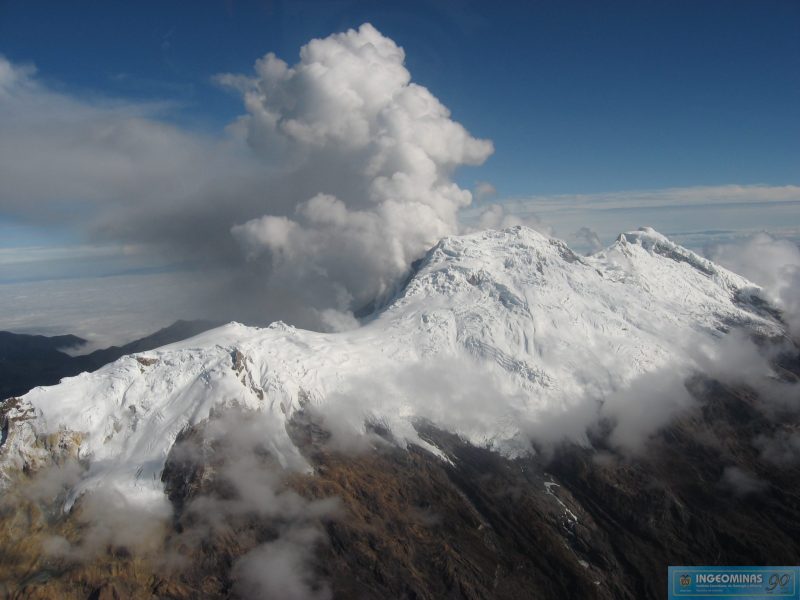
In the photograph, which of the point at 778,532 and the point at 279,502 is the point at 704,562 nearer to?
the point at 778,532

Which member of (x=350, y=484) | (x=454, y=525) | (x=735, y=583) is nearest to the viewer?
(x=735, y=583)

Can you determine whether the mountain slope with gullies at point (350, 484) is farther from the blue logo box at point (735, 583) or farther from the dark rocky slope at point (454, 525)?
the blue logo box at point (735, 583)

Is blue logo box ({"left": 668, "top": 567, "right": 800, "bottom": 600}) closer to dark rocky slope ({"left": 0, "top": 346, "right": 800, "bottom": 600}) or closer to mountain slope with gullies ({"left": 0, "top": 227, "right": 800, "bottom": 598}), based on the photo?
dark rocky slope ({"left": 0, "top": 346, "right": 800, "bottom": 600})

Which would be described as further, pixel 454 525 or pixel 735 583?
pixel 454 525

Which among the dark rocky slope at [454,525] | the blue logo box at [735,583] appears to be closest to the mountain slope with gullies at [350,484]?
the dark rocky slope at [454,525]

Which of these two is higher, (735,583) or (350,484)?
(350,484)

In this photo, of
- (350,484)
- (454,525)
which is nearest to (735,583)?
(454,525)

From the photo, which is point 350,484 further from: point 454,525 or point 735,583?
point 735,583
